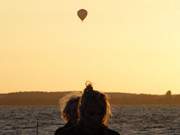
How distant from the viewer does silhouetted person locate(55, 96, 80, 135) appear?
20.9ft

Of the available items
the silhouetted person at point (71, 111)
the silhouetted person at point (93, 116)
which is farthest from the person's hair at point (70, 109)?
the silhouetted person at point (93, 116)

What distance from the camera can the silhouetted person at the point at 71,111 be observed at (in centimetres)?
638

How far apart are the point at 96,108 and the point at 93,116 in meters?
0.07

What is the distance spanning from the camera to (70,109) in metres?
6.44

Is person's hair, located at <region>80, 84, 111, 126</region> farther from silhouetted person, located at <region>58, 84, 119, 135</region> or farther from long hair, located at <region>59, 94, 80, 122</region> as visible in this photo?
long hair, located at <region>59, 94, 80, 122</region>

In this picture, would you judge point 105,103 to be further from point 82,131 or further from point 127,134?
point 127,134

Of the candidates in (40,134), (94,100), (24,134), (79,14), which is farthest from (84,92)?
(24,134)

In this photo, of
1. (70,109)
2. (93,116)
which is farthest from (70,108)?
(93,116)

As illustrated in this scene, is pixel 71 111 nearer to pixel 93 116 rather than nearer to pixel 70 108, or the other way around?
pixel 70 108

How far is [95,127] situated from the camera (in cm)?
611

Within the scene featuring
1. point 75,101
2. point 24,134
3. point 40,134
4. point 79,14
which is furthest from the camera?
point 24,134

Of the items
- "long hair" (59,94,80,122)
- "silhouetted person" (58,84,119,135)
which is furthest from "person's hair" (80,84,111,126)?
"long hair" (59,94,80,122)

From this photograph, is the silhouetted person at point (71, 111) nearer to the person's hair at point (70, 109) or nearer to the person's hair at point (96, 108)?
the person's hair at point (70, 109)

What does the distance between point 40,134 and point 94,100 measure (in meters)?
65.2
